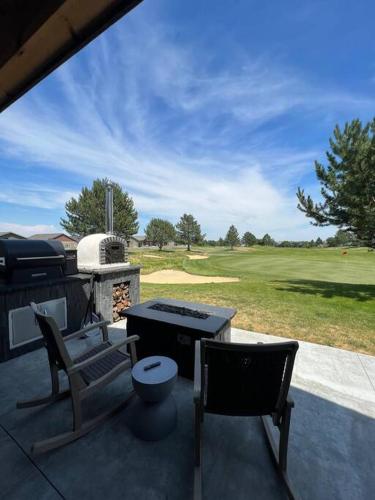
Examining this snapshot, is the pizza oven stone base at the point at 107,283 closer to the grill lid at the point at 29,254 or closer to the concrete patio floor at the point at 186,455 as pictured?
the grill lid at the point at 29,254

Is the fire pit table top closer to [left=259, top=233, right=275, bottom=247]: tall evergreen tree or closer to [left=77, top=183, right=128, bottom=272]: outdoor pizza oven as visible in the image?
[left=77, top=183, right=128, bottom=272]: outdoor pizza oven

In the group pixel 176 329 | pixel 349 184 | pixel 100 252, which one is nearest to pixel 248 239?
pixel 349 184

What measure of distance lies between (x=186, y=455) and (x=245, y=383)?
829mm

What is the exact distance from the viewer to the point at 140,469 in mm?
1616

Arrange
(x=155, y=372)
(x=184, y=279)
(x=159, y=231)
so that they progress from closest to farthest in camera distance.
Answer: (x=155, y=372)
(x=184, y=279)
(x=159, y=231)

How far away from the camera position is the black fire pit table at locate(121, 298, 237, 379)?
258cm

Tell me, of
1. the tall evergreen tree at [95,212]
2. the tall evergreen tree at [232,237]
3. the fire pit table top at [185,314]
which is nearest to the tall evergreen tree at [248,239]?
the tall evergreen tree at [232,237]

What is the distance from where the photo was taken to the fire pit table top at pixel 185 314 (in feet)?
8.50

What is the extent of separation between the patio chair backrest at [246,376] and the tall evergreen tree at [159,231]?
43837mm

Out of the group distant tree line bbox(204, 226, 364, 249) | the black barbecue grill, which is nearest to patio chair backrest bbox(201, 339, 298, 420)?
the black barbecue grill

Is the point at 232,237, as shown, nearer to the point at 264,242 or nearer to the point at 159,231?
the point at 264,242

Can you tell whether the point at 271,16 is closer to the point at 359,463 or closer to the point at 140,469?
the point at 359,463

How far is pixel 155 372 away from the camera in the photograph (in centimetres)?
189

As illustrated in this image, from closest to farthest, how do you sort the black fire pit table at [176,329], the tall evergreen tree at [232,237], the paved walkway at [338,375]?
1. the paved walkway at [338,375]
2. the black fire pit table at [176,329]
3. the tall evergreen tree at [232,237]
